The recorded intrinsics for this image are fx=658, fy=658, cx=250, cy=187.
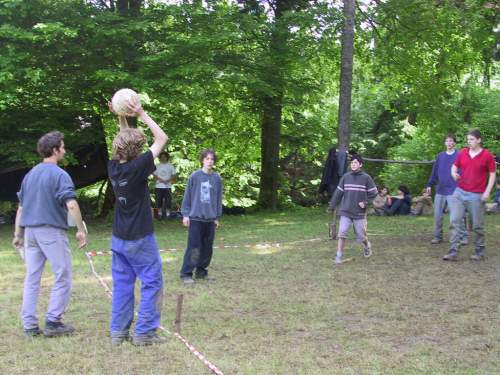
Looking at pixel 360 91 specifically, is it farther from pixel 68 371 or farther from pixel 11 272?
pixel 68 371

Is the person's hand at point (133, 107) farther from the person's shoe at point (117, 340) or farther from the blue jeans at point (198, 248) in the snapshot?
the blue jeans at point (198, 248)

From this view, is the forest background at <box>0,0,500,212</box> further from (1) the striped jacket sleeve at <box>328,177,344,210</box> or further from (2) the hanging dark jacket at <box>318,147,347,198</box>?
(1) the striped jacket sleeve at <box>328,177,344,210</box>

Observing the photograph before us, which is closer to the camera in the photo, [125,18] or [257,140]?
[125,18]

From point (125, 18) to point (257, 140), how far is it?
366 inches

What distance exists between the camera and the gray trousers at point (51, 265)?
18.5 feet

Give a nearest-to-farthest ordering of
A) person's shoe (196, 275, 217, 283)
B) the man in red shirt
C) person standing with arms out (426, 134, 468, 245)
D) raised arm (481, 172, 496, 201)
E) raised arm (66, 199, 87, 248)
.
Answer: raised arm (66, 199, 87, 248)
person's shoe (196, 275, 217, 283)
raised arm (481, 172, 496, 201)
the man in red shirt
person standing with arms out (426, 134, 468, 245)

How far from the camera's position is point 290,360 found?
16.4 ft

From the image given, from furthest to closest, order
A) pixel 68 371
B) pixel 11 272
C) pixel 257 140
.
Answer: pixel 257 140 < pixel 11 272 < pixel 68 371

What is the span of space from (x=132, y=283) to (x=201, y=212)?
2736mm

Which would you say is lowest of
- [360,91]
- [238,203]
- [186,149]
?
[238,203]

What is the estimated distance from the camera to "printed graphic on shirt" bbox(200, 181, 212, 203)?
8281mm

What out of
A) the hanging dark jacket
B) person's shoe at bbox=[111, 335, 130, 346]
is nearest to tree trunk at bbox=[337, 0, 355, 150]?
the hanging dark jacket

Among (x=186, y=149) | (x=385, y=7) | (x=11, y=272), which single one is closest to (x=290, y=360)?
(x=11, y=272)

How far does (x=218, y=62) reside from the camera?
15.2 meters
